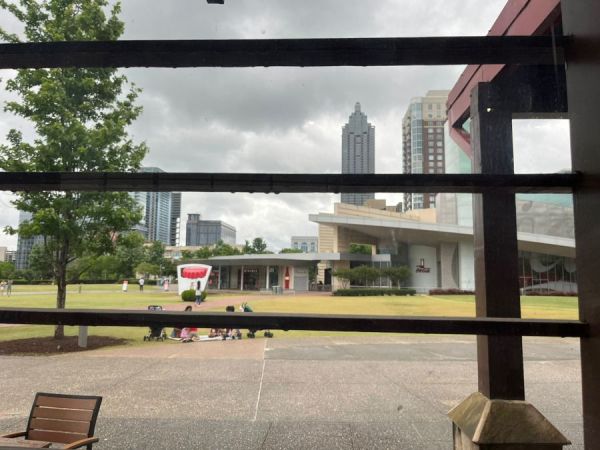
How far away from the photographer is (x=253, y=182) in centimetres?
162

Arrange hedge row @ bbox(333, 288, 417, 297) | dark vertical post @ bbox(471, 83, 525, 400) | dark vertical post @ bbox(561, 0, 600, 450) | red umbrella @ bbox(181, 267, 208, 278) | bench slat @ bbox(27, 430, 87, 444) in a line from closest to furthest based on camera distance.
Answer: dark vertical post @ bbox(561, 0, 600, 450), dark vertical post @ bbox(471, 83, 525, 400), bench slat @ bbox(27, 430, 87, 444), red umbrella @ bbox(181, 267, 208, 278), hedge row @ bbox(333, 288, 417, 297)

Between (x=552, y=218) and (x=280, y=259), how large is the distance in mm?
45615

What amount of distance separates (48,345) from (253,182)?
41.8 ft

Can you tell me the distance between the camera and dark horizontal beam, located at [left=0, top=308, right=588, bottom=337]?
1.41m

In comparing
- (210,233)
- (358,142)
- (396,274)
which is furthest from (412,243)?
(210,233)

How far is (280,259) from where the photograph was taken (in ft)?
163

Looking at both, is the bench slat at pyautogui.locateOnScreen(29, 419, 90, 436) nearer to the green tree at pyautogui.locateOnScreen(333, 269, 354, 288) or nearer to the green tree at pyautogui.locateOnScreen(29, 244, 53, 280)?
the green tree at pyautogui.locateOnScreen(29, 244, 53, 280)

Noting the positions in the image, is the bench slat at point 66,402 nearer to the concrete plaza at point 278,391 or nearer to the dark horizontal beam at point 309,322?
the concrete plaza at point 278,391

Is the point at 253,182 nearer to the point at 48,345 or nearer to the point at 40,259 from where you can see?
the point at 48,345

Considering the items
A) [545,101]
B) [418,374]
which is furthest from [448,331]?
[418,374]

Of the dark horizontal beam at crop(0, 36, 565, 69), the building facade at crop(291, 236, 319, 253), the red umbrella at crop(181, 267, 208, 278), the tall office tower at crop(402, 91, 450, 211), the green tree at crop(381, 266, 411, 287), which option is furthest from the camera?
the building facade at crop(291, 236, 319, 253)

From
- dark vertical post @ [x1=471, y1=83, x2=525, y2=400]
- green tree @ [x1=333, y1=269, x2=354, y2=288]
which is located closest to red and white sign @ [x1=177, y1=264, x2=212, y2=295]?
green tree @ [x1=333, y1=269, x2=354, y2=288]

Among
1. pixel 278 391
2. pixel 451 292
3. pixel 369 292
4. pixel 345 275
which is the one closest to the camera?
pixel 278 391

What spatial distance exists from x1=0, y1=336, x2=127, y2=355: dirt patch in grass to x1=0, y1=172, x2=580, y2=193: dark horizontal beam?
1133 cm
